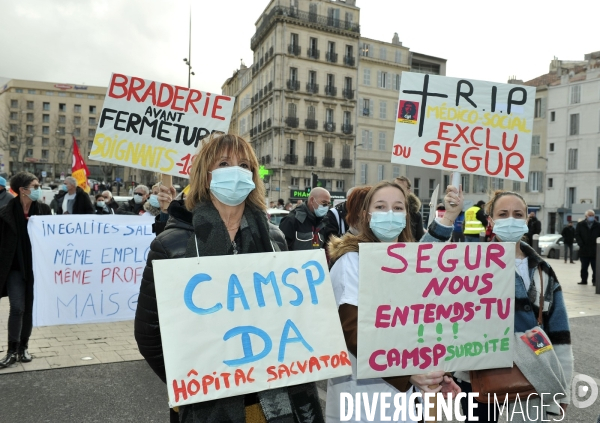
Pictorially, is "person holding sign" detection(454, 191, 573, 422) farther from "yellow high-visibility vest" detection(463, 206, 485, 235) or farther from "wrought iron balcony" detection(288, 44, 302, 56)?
"wrought iron balcony" detection(288, 44, 302, 56)

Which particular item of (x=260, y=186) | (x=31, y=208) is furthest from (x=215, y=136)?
(x=31, y=208)

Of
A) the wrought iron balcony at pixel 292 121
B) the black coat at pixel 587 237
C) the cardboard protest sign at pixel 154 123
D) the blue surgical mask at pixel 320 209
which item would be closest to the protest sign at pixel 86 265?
the cardboard protest sign at pixel 154 123

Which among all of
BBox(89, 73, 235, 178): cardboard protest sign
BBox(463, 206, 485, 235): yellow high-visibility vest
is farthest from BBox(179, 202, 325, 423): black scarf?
BBox(463, 206, 485, 235): yellow high-visibility vest

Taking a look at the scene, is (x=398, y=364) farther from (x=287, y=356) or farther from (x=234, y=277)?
(x=234, y=277)

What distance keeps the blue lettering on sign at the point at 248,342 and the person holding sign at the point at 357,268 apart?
51 centimetres

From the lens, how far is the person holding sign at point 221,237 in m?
2.18

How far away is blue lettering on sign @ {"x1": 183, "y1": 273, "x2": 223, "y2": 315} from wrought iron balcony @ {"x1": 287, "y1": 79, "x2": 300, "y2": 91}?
50.7 metres

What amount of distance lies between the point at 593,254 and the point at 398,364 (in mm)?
13735

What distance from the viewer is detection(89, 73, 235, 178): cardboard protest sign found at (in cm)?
502

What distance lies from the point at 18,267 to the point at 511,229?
4.87 meters

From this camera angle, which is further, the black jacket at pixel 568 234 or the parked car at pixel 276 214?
the black jacket at pixel 568 234

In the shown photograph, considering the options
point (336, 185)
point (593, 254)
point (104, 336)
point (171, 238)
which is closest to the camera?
point (171, 238)

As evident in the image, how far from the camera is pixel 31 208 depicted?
6117mm

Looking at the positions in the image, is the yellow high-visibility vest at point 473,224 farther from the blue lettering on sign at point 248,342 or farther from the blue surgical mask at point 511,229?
the blue lettering on sign at point 248,342
